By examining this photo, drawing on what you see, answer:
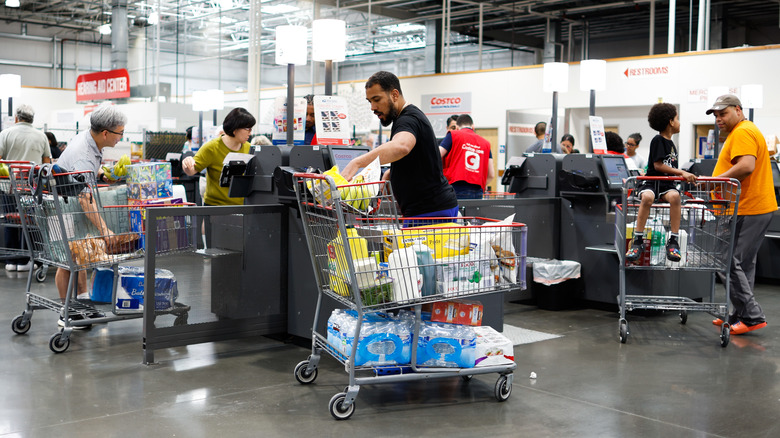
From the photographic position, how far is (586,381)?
4.11 m

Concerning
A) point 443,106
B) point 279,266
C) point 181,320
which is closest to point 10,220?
point 181,320

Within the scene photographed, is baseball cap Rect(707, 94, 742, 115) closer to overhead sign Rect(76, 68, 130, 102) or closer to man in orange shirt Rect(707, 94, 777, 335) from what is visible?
man in orange shirt Rect(707, 94, 777, 335)

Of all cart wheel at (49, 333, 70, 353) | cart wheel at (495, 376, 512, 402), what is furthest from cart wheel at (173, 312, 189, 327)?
cart wheel at (495, 376, 512, 402)

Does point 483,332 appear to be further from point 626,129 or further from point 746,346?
point 626,129

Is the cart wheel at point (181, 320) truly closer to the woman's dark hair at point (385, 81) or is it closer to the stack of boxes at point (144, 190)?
the stack of boxes at point (144, 190)

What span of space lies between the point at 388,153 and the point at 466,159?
3.39m

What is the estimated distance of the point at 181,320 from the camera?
4.36m

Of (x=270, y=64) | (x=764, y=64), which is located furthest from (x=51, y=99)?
(x=764, y=64)

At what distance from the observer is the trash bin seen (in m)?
6.09

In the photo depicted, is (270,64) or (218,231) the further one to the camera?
(270,64)

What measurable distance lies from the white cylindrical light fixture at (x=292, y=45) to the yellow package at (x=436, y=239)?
213 centimetres

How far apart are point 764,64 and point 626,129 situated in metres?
2.67

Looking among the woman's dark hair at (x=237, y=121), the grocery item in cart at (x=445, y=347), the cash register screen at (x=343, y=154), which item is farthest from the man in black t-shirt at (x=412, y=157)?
the woman's dark hair at (x=237, y=121)

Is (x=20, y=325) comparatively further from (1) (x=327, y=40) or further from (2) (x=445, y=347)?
(2) (x=445, y=347)
